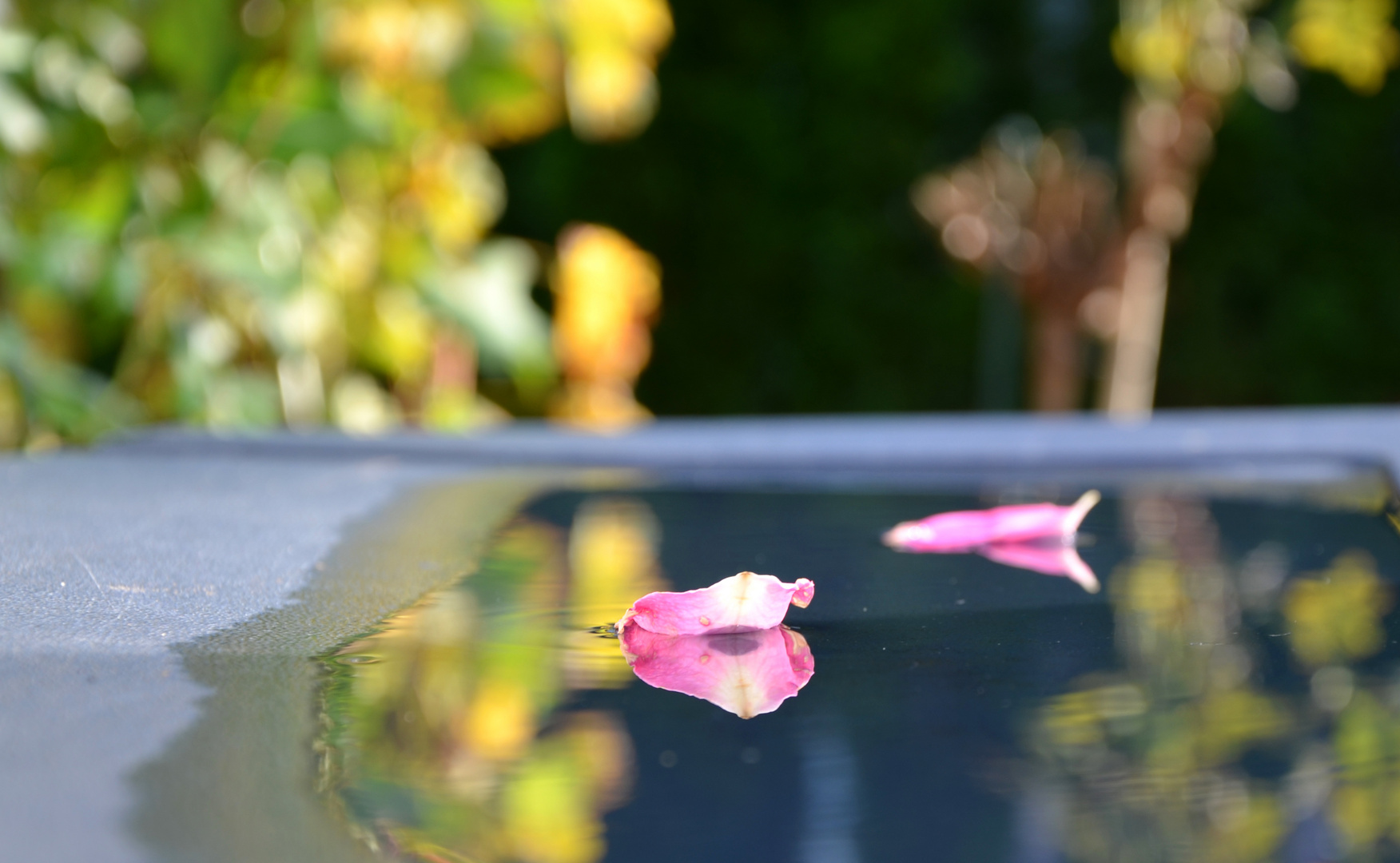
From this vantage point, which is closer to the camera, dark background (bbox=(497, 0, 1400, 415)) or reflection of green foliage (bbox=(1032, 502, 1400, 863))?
reflection of green foliage (bbox=(1032, 502, 1400, 863))

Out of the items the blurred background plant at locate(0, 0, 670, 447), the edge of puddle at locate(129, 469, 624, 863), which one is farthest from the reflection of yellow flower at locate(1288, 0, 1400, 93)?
the edge of puddle at locate(129, 469, 624, 863)

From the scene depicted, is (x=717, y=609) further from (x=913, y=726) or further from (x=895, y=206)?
(x=895, y=206)

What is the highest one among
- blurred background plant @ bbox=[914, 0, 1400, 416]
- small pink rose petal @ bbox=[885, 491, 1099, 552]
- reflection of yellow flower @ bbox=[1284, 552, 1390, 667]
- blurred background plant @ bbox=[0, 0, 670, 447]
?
blurred background plant @ bbox=[914, 0, 1400, 416]

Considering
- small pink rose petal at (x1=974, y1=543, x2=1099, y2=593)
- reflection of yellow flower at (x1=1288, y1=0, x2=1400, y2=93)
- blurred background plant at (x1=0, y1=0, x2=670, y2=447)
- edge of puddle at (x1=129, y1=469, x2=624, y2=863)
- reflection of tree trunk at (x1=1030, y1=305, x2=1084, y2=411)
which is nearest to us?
edge of puddle at (x1=129, y1=469, x2=624, y2=863)

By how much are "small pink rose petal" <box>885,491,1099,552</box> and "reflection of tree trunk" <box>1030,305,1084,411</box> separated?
2495mm

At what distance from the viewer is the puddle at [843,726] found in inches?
10.8

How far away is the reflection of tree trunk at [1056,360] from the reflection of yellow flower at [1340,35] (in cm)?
72

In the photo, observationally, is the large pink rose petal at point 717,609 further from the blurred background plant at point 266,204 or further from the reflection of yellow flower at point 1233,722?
the blurred background plant at point 266,204

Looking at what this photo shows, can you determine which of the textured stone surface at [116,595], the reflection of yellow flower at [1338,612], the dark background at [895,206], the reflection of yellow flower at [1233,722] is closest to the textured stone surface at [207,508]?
the textured stone surface at [116,595]

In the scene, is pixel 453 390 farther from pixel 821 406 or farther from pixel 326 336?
pixel 821 406

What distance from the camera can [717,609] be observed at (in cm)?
47

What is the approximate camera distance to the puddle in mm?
274

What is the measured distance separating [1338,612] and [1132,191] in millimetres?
2736

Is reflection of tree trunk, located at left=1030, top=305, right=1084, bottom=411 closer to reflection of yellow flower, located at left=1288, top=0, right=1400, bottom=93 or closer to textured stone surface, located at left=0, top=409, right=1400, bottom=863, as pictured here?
reflection of yellow flower, located at left=1288, top=0, right=1400, bottom=93
